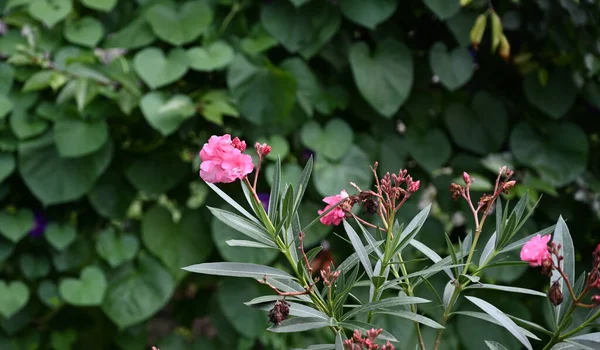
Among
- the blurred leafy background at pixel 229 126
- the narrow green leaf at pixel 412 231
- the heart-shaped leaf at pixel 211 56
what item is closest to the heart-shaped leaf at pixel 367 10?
the blurred leafy background at pixel 229 126

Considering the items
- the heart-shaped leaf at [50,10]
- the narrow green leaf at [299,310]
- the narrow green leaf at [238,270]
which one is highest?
the narrow green leaf at [238,270]

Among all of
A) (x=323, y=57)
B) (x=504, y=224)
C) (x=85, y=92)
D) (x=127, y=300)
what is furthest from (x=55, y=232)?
(x=504, y=224)

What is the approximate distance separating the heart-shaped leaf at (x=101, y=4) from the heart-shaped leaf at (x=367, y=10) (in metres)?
0.56

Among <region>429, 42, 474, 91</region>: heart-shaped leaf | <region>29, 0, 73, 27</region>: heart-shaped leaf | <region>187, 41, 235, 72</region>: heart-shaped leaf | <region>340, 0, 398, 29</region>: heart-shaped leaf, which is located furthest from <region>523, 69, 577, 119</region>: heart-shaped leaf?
<region>29, 0, 73, 27</region>: heart-shaped leaf

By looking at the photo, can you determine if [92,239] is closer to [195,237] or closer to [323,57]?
[195,237]

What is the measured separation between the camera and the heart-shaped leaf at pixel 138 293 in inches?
66.6

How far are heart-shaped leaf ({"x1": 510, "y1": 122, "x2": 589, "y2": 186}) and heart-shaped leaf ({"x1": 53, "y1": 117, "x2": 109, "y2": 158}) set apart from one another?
3.36 ft

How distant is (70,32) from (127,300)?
0.67 m

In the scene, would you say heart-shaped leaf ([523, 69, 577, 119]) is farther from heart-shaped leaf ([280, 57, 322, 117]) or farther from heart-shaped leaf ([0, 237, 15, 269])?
heart-shaped leaf ([0, 237, 15, 269])

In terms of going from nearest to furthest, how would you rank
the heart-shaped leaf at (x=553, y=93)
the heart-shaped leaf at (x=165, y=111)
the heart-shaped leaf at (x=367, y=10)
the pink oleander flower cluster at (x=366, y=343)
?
the pink oleander flower cluster at (x=366, y=343)
the heart-shaped leaf at (x=165, y=111)
the heart-shaped leaf at (x=367, y=10)
the heart-shaped leaf at (x=553, y=93)

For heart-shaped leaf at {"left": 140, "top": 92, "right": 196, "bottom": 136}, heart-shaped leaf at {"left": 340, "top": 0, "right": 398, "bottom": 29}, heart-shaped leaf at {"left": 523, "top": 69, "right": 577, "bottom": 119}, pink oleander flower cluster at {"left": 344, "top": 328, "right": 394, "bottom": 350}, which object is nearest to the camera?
pink oleander flower cluster at {"left": 344, "top": 328, "right": 394, "bottom": 350}

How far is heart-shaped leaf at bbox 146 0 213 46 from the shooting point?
5.53 ft

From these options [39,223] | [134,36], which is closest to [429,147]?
[134,36]

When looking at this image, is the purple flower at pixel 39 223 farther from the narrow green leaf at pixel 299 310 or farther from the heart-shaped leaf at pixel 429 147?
the narrow green leaf at pixel 299 310
